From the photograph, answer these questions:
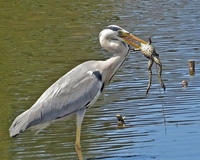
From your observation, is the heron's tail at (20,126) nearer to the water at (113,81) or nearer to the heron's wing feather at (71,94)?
the heron's wing feather at (71,94)

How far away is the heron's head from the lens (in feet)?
33.6

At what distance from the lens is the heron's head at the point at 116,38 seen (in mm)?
10227

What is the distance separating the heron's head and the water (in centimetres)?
123

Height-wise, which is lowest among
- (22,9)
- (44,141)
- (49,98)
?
(22,9)

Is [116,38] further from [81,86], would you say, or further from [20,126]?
[20,126]

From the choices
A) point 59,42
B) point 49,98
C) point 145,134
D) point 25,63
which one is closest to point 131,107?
point 145,134

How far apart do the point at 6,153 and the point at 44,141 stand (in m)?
0.65

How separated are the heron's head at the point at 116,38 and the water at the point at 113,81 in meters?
1.23

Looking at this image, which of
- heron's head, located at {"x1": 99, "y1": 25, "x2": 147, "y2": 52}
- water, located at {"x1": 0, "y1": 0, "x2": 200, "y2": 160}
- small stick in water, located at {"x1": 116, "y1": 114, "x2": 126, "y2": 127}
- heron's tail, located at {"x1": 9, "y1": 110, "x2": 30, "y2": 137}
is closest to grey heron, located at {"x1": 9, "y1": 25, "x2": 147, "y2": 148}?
heron's head, located at {"x1": 99, "y1": 25, "x2": 147, "y2": 52}

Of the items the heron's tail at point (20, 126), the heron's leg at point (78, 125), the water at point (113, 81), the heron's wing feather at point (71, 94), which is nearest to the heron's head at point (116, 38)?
the heron's wing feather at point (71, 94)

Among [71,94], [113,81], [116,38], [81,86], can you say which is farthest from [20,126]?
[113,81]

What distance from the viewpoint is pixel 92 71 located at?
405 inches

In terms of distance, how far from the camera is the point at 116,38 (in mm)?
10281

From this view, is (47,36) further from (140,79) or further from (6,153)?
(6,153)
